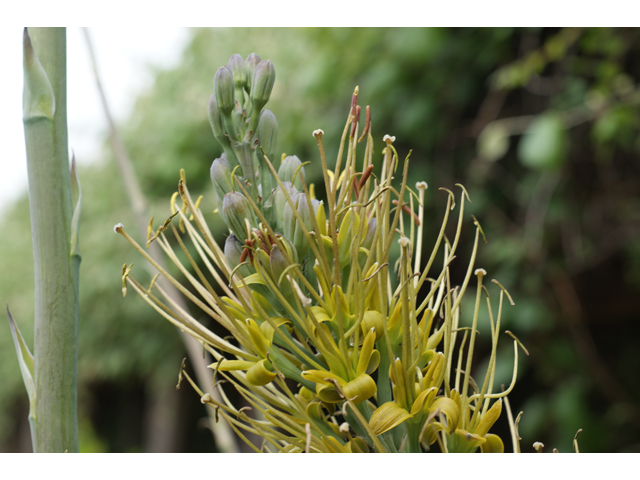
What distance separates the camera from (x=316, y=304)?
8.9 inches

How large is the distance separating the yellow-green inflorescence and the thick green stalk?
0.11ft

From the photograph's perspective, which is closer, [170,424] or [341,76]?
[341,76]

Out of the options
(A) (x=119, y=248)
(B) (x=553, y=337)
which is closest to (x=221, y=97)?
(B) (x=553, y=337)

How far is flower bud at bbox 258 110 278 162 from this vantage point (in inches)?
8.7

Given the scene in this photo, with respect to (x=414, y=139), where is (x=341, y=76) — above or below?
above

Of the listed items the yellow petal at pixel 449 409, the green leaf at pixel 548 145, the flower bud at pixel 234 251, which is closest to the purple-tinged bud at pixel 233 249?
the flower bud at pixel 234 251

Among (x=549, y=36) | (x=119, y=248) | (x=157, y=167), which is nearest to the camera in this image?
(x=549, y=36)

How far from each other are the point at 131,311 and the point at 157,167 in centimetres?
64

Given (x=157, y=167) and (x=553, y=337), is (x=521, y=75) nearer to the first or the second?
(x=553, y=337)

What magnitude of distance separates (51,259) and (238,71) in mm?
116

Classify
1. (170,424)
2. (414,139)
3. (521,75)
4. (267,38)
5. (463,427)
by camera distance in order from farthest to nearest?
(170,424) < (267,38) < (414,139) < (521,75) < (463,427)

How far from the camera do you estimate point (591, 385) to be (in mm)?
1265

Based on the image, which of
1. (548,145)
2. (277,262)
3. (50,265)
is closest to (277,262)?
(277,262)

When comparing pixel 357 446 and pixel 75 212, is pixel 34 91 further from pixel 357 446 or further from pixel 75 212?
pixel 357 446
